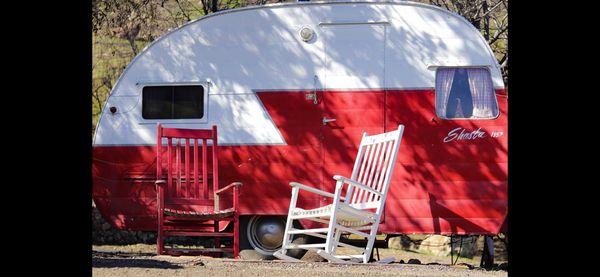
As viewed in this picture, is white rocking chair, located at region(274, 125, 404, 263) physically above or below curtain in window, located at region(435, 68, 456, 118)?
below

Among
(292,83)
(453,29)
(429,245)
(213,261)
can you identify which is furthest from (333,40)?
(429,245)

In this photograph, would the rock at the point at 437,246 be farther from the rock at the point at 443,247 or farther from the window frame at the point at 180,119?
the window frame at the point at 180,119

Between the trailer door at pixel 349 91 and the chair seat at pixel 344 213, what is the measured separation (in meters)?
0.59

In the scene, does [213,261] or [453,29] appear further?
[453,29]

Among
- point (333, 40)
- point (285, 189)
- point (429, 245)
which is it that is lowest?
point (429, 245)

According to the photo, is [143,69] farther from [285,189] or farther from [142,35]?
[142,35]

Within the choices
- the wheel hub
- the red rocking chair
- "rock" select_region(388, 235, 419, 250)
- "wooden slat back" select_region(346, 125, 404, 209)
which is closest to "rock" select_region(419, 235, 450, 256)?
"rock" select_region(388, 235, 419, 250)

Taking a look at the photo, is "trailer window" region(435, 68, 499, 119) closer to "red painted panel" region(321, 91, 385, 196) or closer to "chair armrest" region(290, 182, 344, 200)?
"red painted panel" region(321, 91, 385, 196)

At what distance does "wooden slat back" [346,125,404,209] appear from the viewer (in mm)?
8062

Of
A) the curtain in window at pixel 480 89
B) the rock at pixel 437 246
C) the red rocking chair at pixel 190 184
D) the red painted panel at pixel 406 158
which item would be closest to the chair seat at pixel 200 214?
the red rocking chair at pixel 190 184

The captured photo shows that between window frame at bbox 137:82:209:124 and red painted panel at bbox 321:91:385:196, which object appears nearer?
red painted panel at bbox 321:91:385:196

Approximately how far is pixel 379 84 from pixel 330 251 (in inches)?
68.5

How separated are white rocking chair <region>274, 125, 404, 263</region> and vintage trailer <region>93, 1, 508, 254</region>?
217 millimetres

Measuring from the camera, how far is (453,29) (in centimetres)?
868
